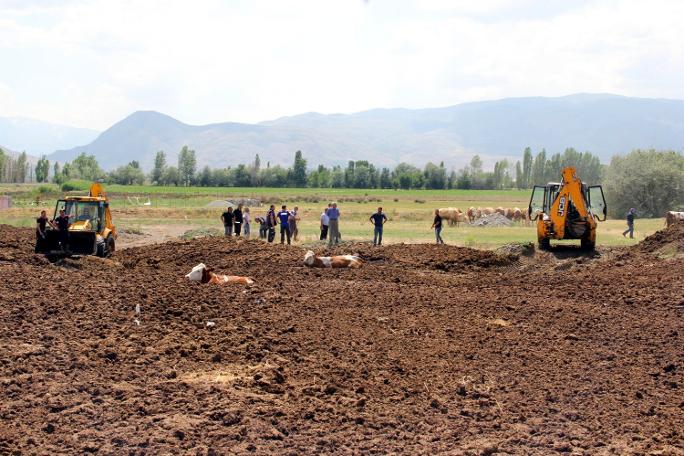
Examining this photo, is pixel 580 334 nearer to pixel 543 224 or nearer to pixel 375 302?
pixel 375 302

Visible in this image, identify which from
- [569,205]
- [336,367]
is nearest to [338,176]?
[569,205]

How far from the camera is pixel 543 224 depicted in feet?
82.5

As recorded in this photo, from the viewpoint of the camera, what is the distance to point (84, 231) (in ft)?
68.0

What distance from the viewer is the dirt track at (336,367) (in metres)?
7.01

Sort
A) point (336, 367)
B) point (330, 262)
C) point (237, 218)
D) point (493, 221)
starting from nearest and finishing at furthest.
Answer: point (336, 367)
point (330, 262)
point (237, 218)
point (493, 221)

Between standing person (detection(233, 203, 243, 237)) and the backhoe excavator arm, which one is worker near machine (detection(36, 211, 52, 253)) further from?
the backhoe excavator arm

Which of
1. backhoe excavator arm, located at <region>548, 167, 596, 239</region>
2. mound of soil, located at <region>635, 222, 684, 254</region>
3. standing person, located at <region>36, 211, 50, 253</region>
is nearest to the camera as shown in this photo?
standing person, located at <region>36, 211, 50, 253</region>

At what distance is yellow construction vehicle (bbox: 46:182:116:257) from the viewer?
816 inches

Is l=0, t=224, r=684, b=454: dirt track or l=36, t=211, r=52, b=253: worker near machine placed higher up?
l=36, t=211, r=52, b=253: worker near machine

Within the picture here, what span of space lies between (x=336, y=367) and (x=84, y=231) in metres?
13.5

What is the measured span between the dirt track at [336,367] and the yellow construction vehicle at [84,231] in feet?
13.2

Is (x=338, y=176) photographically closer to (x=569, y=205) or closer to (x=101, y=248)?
(x=569, y=205)

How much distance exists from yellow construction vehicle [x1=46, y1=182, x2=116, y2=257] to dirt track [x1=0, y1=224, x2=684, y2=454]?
13.2 feet

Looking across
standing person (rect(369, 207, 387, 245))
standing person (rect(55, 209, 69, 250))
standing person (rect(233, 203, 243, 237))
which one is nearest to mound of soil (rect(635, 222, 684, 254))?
standing person (rect(369, 207, 387, 245))
